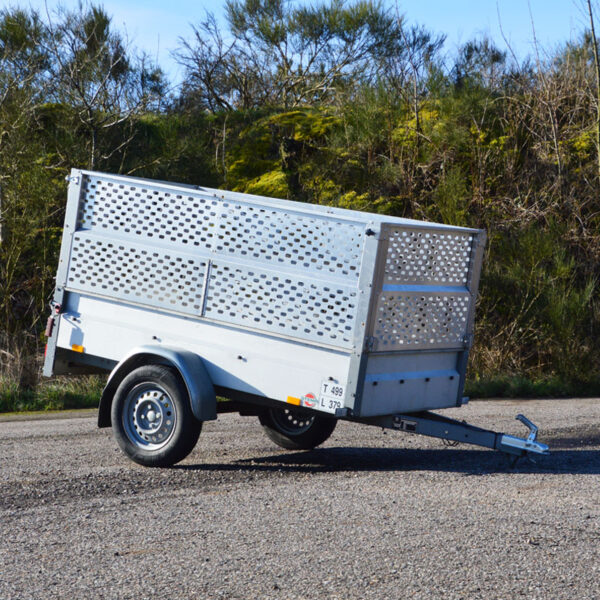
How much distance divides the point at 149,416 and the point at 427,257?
280 centimetres

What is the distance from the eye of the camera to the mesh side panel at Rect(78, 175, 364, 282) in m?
7.21

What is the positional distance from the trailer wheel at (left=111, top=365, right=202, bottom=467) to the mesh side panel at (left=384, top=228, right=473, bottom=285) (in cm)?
206

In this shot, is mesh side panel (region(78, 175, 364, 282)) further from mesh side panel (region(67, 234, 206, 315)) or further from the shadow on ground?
the shadow on ground

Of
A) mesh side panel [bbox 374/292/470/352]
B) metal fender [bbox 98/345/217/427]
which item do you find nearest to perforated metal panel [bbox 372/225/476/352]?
mesh side panel [bbox 374/292/470/352]

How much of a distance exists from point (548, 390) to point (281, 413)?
710cm

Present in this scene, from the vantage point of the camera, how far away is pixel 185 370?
745 cm

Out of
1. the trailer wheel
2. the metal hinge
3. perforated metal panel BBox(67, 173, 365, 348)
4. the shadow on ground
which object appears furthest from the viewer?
the shadow on ground

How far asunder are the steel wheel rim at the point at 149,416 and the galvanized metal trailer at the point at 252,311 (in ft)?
0.04

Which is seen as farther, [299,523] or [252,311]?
[252,311]

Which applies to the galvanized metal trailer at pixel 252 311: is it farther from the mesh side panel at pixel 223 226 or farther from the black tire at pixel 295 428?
the black tire at pixel 295 428

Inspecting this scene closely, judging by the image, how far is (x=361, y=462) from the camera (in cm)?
834

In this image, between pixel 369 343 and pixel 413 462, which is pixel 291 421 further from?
pixel 369 343

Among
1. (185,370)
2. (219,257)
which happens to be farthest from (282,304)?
(185,370)

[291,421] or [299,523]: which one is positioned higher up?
[291,421]
